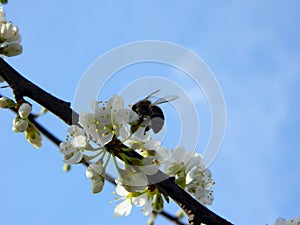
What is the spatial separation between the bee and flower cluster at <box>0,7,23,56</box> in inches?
28.6

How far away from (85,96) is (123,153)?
1.16ft

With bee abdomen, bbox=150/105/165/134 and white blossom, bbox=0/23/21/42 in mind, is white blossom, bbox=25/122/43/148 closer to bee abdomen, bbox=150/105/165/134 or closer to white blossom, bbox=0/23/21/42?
white blossom, bbox=0/23/21/42

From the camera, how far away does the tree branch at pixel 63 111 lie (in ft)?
6.98

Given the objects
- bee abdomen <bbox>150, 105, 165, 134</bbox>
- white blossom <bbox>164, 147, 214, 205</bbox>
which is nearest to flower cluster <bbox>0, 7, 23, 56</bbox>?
bee abdomen <bbox>150, 105, 165, 134</bbox>

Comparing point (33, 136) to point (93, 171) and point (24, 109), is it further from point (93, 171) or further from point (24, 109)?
point (93, 171)

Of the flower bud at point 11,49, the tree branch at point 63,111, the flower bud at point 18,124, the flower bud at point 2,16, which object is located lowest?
the flower bud at point 18,124

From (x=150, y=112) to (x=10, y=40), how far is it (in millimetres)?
879

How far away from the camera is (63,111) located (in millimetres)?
2186

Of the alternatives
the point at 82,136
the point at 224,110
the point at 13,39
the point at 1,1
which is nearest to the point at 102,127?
the point at 82,136

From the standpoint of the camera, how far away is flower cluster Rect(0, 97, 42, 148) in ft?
7.70

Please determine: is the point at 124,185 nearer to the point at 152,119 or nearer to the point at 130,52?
the point at 152,119

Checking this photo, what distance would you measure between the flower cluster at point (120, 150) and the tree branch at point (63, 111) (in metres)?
0.11

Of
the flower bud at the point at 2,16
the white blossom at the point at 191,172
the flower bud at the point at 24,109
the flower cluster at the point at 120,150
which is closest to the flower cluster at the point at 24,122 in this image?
the flower bud at the point at 24,109

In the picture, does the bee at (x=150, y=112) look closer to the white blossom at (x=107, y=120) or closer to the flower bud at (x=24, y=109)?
the white blossom at (x=107, y=120)
